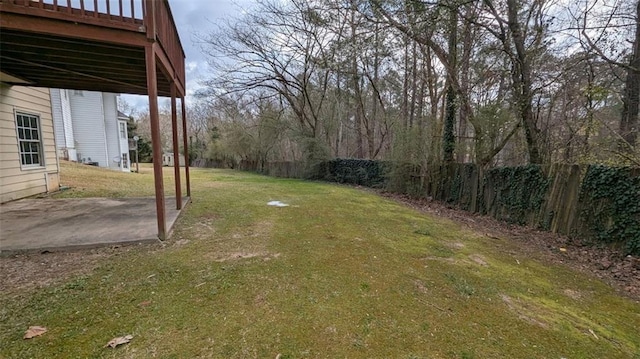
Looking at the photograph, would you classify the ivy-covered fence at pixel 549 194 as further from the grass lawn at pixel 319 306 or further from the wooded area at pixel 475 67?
the grass lawn at pixel 319 306

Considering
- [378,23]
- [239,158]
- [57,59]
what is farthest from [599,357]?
[239,158]

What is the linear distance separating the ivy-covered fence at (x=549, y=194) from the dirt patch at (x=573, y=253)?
0.17 metres

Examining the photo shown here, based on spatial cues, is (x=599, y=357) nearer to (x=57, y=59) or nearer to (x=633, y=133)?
(x=633, y=133)

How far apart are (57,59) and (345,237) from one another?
5525 mm

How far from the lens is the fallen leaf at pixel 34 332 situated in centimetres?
199

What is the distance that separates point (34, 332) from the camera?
6.65ft

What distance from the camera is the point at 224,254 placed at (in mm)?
3643

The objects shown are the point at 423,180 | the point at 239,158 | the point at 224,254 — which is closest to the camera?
the point at 224,254

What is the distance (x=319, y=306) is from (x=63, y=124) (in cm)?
1751

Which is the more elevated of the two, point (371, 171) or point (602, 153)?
point (602, 153)

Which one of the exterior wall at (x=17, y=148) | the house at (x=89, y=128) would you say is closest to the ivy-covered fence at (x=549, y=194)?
the exterior wall at (x=17, y=148)

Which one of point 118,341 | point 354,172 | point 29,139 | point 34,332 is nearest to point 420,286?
point 118,341

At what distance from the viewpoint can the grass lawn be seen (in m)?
2.00

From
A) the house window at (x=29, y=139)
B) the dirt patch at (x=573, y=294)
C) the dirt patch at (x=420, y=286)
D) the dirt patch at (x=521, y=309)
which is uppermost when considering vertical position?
the house window at (x=29, y=139)
